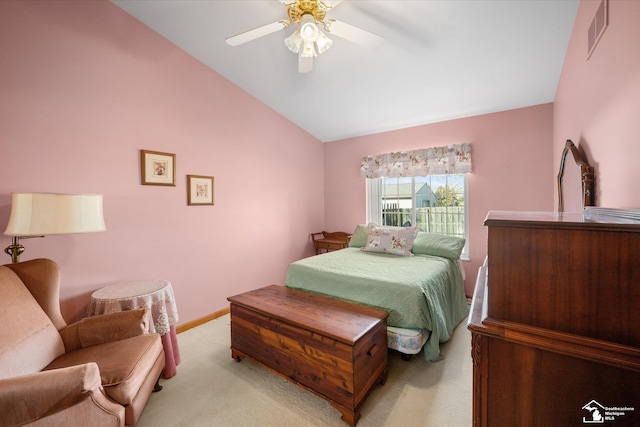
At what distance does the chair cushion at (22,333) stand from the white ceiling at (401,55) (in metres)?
2.31

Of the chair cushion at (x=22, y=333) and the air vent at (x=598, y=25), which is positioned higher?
the air vent at (x=598, y=25)

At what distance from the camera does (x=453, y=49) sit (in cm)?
226

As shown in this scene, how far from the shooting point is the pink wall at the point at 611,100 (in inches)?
42.7

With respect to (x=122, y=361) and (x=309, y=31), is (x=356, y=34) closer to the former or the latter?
(x=309, y=31)

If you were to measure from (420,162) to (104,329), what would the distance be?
11.9ft

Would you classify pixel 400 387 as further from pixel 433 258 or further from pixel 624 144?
pixel 624 144

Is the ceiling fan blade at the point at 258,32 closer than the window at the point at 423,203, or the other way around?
the ceiling fan blade at the point at 258,32

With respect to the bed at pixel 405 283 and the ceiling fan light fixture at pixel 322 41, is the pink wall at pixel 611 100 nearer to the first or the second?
the bed at pixel 405 283

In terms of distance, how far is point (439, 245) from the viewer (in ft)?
9.58

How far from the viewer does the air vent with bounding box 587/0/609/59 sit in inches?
51.6

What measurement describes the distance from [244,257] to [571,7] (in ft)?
11.9

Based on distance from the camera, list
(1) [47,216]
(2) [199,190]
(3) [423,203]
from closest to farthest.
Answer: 1. (1) [47,216]
2. (2) [199,190]
3. (3) [423,203]

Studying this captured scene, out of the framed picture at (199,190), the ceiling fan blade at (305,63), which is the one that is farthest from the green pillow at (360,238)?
the ceiling fan blade at (305,63)

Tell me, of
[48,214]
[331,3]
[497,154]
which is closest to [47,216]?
[48,214]
